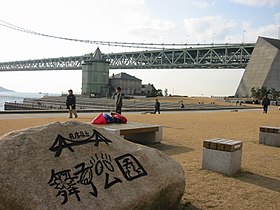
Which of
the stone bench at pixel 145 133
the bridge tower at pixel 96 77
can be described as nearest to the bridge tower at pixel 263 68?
the bridge tower at pixel 96 77

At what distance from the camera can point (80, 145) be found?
316 cm

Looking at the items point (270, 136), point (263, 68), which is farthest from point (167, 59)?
point (270, 136)

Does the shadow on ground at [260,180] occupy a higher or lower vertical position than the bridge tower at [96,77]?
lower

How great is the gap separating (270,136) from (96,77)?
60150 mm

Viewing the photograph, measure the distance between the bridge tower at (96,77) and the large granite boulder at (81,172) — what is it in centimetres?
6259

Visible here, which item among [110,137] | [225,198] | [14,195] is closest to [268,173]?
[225,198]

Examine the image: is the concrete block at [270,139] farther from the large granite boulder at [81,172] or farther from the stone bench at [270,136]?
the large granite boulder at [81,172]

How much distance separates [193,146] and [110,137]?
398cm

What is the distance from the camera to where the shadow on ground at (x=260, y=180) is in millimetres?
4434

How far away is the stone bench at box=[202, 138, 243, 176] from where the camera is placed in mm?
4863

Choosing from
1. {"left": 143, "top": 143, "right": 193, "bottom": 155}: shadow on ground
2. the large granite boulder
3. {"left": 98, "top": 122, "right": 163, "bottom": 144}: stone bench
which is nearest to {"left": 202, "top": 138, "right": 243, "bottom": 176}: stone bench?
{"left": 143, "top": 143, "right": 193, "bottom": 155}: shadow on ground

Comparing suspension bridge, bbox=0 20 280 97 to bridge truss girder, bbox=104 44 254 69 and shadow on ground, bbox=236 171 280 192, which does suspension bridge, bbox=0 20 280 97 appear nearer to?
bridge truss girder, bbox=104 44 254 69

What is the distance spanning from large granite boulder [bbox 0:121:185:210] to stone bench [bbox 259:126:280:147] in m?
4.84

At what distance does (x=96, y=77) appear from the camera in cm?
6625
